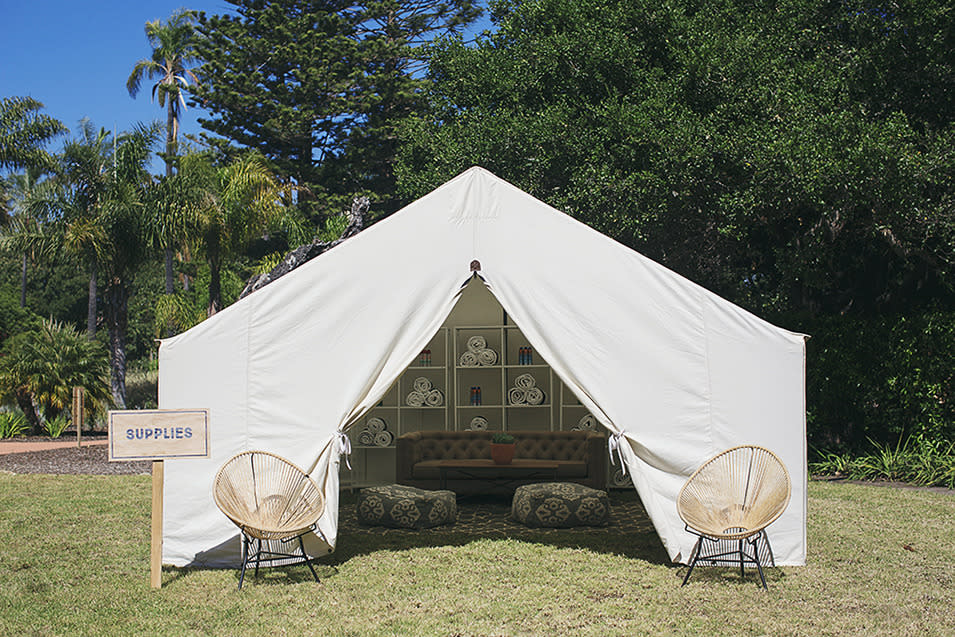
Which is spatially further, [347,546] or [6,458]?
[6,458]

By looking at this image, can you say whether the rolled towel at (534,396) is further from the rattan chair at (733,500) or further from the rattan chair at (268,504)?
the rattan chair at (268,504)

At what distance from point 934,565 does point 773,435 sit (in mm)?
1517

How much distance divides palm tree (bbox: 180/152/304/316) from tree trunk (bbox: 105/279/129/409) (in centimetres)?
195

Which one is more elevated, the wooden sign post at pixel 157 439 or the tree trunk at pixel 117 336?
the tree trunk at pixel 117 336

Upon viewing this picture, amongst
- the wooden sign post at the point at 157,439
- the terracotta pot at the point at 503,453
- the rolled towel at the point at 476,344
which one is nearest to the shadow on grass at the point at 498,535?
the terracotta pot at the point at 503,453

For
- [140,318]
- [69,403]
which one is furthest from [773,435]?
[140,318]

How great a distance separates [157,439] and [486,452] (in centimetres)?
491

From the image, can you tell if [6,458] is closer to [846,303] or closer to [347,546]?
[347,546]

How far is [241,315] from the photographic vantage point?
6.02 metres

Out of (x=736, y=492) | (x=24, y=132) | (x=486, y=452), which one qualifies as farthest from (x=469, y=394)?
(x=24, y=132)

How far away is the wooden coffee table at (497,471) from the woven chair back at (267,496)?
10.3ft

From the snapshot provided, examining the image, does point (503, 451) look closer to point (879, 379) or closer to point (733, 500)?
point (733, 500)

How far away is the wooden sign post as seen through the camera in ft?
17.8

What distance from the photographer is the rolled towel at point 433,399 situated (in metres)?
10.6
